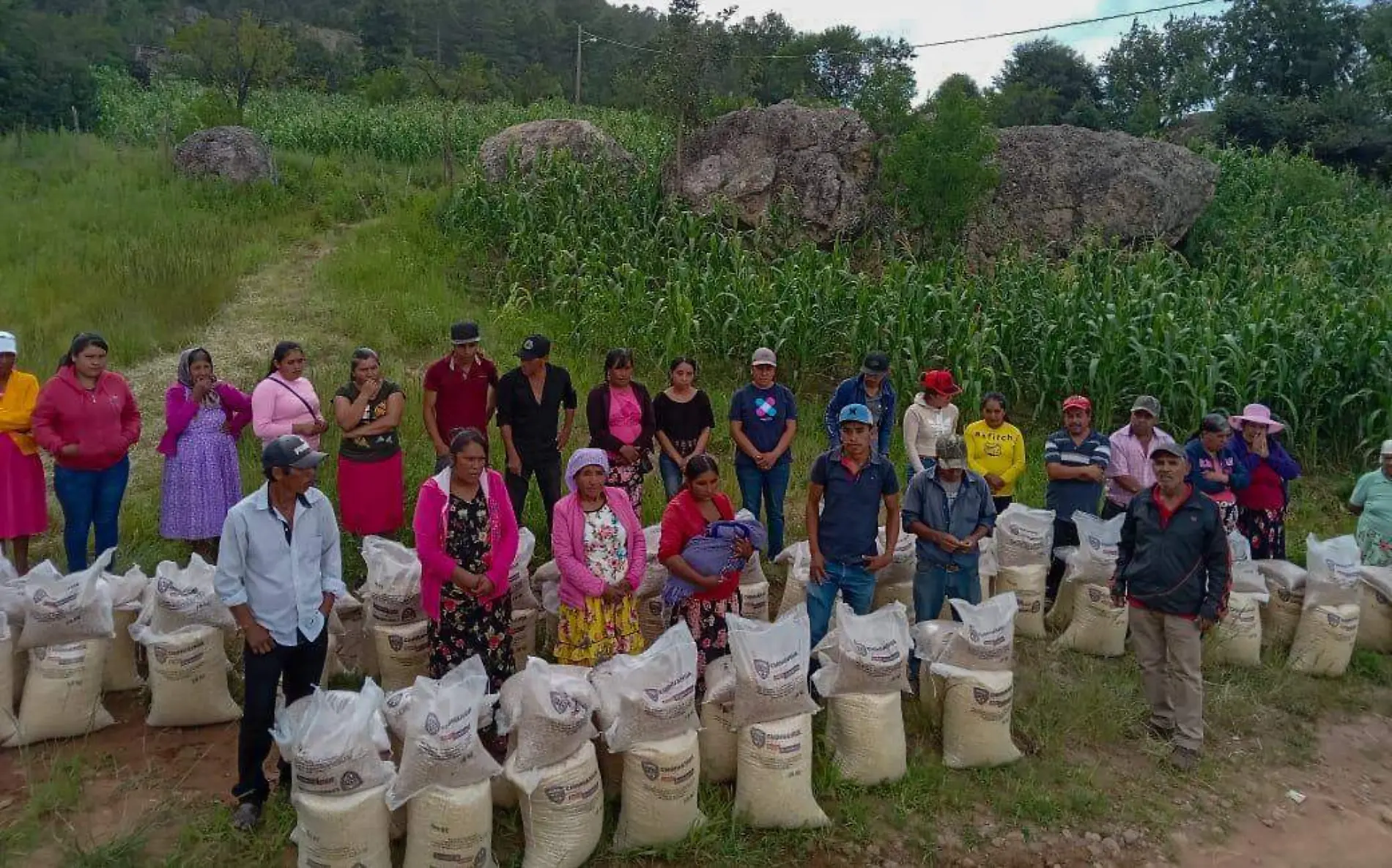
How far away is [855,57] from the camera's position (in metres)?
33.2

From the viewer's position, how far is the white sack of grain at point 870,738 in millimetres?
4047

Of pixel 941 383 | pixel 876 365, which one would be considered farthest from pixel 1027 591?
pixel 876 365

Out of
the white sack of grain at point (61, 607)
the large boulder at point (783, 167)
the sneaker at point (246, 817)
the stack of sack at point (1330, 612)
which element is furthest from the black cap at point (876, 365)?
the large boulder at point (783, 167)

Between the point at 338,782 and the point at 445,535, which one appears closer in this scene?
the point at 338,782

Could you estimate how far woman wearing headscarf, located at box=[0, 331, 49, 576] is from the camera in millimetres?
5023

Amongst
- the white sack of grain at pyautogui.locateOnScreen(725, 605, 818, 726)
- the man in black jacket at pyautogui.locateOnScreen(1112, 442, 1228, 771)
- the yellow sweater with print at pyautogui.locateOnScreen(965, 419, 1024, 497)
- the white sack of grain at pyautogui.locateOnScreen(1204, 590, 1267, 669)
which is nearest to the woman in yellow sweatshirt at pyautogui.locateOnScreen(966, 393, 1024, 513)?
the yellow sweater with print at pyautogui.locateOnScreen(965, 419, 1024, 497)

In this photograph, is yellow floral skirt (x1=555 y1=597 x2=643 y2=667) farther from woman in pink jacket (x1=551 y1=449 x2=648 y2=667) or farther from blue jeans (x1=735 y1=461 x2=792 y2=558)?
blue jeans (x1=735 y1=461 x2=792 y2=558)

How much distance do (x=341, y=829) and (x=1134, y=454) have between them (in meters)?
4.81

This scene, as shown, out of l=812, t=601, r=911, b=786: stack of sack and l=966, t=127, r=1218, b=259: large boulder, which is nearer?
l=812, t=601, r=911, b=786: stack of sack

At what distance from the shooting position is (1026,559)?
5590mm

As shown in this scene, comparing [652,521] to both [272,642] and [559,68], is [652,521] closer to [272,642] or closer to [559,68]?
[272,642]

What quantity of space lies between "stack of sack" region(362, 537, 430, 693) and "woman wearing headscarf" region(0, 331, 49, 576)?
7.13 ft

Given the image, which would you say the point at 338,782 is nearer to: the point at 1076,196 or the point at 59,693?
the point at 59,693

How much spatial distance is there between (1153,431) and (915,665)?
7.10 ft
